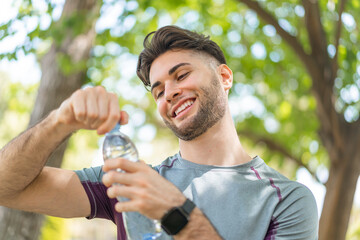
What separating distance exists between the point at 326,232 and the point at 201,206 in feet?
13.9

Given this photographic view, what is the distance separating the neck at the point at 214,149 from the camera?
2461 mm

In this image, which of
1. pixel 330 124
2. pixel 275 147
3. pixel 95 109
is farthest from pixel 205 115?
pixel 275 147

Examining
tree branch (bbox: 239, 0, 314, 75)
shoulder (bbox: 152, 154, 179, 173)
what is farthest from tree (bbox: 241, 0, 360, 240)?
shoulder (bbox: 152, 154, 179, 173)

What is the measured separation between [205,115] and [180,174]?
34 centimetres

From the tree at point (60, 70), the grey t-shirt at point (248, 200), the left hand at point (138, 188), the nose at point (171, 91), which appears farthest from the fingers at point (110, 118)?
the tree at point (60, 70)

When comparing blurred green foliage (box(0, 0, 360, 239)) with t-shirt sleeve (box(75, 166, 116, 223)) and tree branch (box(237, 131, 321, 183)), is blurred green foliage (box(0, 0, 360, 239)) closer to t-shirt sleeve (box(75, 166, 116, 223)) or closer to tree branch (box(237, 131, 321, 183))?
tree branch (box(237, 131, 321, 183))

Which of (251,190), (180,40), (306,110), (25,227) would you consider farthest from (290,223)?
(306,110)

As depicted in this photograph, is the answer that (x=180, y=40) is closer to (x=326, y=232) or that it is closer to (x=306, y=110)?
(x=326, y=232)

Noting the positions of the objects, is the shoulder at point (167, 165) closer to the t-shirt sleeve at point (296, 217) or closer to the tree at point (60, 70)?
the t-shirt sleeve at point (296, 217)

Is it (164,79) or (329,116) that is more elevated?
(164,79)

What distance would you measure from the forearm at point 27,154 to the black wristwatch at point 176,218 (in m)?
0.53

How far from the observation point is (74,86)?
17.5ft

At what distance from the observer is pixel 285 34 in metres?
5.65

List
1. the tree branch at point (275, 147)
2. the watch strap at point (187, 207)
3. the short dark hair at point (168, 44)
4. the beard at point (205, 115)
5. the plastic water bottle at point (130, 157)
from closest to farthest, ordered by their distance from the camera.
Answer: the watch strap at point (187, 207) < the plastic water bottle at point (130, 157) < the beard at point (205, 115) < the short dark hair at point (168, 44) < the tree branch at point (275, 147)
